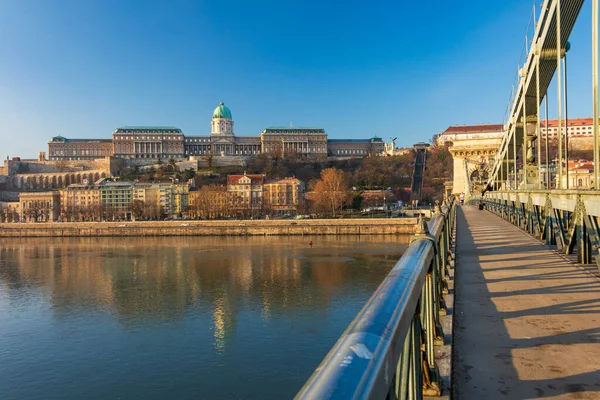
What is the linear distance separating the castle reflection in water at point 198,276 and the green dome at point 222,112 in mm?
72564

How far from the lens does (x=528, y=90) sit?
10.9 m

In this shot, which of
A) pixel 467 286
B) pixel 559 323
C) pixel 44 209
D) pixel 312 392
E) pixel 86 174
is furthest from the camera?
pixel 86 174

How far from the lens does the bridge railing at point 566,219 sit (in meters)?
4.75

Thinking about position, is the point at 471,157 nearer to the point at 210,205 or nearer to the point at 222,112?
the point at 210,205

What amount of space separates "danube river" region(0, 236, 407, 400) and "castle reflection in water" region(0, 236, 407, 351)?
0.08 metres

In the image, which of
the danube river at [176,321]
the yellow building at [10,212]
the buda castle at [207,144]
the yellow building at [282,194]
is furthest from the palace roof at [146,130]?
the danube river at [176,321]

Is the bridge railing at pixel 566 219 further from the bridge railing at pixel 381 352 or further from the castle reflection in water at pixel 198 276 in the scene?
the castle reflection in water at pixel 198 276

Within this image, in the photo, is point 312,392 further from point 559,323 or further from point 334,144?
point 334,144

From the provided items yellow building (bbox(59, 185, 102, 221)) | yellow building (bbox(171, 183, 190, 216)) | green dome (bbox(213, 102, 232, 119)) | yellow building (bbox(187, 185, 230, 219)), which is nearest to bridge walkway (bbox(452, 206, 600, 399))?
yellow building (bbox(187, 185, 230, 219))

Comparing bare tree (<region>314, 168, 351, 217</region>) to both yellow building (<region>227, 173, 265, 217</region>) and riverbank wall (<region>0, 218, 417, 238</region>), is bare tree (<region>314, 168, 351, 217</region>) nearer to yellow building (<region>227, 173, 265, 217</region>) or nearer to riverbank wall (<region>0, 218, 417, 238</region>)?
yellow building (<region>227, 173, 265, 217</region>)

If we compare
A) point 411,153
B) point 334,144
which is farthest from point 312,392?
point 334,144

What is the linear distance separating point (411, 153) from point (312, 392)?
97.4 metres

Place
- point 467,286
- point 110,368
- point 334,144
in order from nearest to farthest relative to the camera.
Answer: point 467,286 < point 110,368 < point 334,144

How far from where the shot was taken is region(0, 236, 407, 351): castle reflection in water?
1762cm
